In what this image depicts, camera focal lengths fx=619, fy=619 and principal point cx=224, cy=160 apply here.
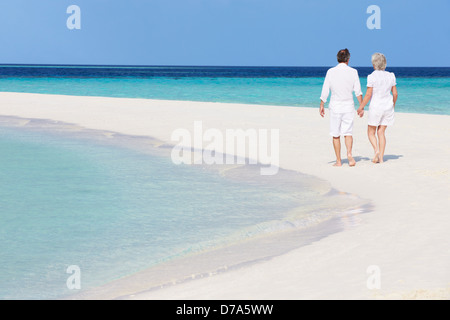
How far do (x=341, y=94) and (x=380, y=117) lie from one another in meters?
0.85

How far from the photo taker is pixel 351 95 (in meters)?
9.66

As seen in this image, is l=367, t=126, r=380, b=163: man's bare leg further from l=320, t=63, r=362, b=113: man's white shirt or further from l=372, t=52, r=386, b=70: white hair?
l=372, t=52, r=386, b=70: white hair

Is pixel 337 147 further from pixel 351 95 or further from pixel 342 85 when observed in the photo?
pixel 342 85

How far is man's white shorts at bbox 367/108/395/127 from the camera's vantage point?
9.76 metres

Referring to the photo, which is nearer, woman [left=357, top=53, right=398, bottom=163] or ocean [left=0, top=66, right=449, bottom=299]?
ocean [left=0, top=66, right=449, bottom=299]

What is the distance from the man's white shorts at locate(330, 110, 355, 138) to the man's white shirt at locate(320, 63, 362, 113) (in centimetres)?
12

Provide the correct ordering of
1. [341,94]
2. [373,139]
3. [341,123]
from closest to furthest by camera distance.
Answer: [341,94]
[341,123]
[373,139]

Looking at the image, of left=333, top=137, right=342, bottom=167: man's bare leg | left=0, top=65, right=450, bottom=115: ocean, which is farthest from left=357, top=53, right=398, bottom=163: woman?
left=0, top=65, right=450, bottom=115: ocean

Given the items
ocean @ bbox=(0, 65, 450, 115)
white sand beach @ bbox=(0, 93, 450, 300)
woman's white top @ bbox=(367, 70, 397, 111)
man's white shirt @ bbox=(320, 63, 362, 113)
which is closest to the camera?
white sand beach @ bbox=(0, 93, 450, 300)

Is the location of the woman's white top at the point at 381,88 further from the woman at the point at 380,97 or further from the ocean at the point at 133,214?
the ocean at the point at 133,214

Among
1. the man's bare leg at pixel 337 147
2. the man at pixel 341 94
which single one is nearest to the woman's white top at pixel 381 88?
the man at pixel 341 94

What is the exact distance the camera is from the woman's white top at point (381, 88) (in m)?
9.46

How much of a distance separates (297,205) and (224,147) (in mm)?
5159

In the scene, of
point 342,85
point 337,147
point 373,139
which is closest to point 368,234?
point 342,85
